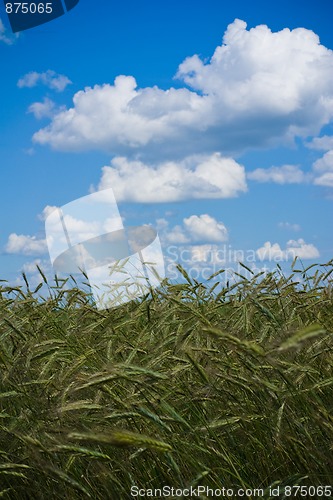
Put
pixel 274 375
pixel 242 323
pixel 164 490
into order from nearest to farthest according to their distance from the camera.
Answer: pixel 164 490 < pixel 274 375 < pixel 242 323

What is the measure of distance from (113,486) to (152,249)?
423 cm

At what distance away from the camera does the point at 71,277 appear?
5285 mm

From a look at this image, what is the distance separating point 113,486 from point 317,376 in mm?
1148

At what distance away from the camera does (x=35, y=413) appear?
2.55 m

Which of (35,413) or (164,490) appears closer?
(164,490)

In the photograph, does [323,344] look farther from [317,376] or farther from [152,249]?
[152,249]

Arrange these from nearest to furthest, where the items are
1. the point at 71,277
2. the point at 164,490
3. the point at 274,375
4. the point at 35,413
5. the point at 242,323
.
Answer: the point at 164,490
the point at 35,413
the point at 274,375
the point at 242,323
the point at 71,277

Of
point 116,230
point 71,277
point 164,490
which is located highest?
point 116,230

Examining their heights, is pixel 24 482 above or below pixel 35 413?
below

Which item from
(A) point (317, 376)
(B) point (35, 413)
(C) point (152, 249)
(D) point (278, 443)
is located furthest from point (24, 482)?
(C) point (152, 249)

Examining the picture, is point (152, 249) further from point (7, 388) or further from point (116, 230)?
point (7, 388)

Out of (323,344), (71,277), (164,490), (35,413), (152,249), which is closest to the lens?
(164,490)

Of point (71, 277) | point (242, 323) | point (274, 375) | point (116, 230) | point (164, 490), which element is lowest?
point (164, 490)

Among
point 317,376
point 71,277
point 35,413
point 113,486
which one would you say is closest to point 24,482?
point 35,413
